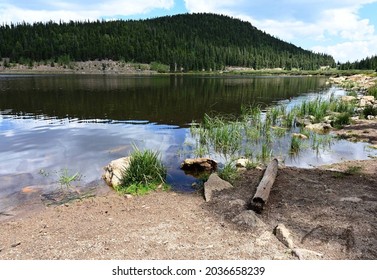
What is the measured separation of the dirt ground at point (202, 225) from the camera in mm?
6379

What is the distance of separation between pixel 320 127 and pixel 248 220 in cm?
1540

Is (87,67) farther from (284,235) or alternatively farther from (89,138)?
(284,235)

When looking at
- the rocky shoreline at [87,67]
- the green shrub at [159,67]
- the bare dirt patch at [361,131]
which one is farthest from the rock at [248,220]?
the green shrub at [159,67]

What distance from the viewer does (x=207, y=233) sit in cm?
728

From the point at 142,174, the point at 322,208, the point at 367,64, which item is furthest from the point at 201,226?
the point at 367,64

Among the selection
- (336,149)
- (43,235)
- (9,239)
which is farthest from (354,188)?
(9,239)

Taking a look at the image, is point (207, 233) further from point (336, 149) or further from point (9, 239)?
point (336, 149)

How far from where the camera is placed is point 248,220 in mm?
7699

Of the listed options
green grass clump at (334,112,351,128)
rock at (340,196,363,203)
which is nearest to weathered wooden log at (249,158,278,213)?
rock at (340,196,363,203)

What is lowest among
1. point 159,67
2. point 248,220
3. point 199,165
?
point 199,165

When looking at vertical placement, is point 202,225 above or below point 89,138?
above

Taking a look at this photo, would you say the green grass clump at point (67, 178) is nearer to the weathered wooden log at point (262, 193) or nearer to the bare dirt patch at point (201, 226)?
the bare dirt patch at point (201, 226)
